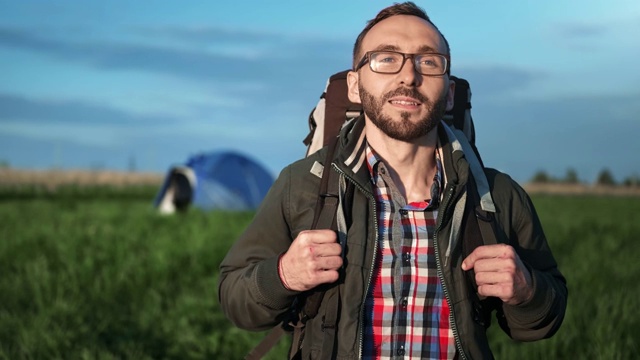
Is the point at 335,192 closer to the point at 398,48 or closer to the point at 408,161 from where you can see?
the point at 408,161

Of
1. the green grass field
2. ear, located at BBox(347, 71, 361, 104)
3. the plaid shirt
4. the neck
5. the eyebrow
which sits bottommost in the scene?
the green grass field

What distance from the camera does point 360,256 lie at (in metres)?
2.67

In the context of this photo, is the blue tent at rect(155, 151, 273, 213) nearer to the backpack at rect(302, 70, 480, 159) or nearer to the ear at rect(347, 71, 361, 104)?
the backpack at rect(302, 70, 480, 159)

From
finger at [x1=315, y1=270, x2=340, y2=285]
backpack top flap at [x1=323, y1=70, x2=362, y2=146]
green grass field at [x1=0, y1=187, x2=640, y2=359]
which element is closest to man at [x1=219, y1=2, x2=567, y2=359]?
finger at [x1=315, y1=270, x2=340, y2=285]

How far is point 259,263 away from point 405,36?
0.90 metres

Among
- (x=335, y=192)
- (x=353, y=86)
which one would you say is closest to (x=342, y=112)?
(x=353, y=86)

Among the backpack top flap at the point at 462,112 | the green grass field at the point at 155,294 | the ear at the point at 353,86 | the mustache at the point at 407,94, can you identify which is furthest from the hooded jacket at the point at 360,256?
the green grass field at the point at 155,294

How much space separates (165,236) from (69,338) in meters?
4.92

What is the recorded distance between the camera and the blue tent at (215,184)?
18375 millimetres

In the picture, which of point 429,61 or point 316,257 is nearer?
point 316,257

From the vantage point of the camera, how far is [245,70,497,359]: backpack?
8.96 ft

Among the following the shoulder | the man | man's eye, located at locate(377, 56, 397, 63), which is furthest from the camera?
the shoulder

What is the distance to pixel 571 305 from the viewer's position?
267 inches

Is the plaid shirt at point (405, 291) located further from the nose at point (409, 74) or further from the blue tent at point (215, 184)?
the blue tent at point (215, 184)
